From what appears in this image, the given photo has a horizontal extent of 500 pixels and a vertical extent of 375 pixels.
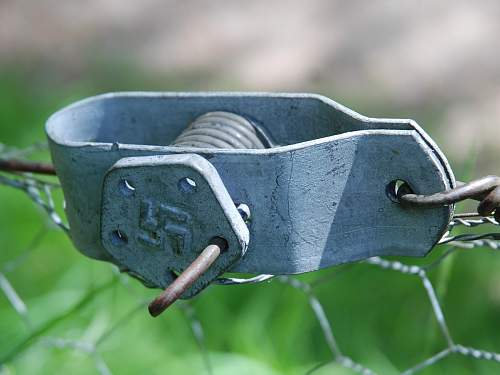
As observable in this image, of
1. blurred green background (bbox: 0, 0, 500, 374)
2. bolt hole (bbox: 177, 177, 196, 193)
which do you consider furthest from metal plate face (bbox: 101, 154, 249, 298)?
blurred green background (bbox: 0, 0, 500, 374)

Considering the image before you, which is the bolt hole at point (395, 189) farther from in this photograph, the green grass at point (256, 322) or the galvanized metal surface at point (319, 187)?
the green grass at point (256, 322)

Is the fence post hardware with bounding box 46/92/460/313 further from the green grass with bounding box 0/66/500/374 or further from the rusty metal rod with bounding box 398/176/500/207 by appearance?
the green grass with bounding box 0/66/500/374

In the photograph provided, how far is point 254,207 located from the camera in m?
0.50

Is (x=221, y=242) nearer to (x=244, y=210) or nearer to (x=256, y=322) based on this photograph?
(x=244, y=210)

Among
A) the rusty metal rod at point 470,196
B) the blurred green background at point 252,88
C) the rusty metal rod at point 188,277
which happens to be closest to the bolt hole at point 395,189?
the rusty metal rod at point 470,196

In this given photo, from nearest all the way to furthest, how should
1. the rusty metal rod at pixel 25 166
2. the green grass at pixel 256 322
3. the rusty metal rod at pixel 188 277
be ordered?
the rusty metal rod at pixel 188 277
the rusty metal rod at pixel 25 166
the green grass at pixel 256 322

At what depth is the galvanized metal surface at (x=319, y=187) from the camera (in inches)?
19.2

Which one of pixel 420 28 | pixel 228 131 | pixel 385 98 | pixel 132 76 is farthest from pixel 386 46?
pixel 228 131

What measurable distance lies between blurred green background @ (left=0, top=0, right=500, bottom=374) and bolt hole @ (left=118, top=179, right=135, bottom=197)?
0.35 m

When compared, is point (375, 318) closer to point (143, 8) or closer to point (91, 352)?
point (91, 352)

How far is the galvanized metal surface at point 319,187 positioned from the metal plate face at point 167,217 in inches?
0.6

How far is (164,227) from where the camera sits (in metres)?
0.51

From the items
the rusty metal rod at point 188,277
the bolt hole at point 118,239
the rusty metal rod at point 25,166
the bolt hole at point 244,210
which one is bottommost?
the rusty metal rod at point 25,166

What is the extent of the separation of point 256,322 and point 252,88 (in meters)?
1.12
